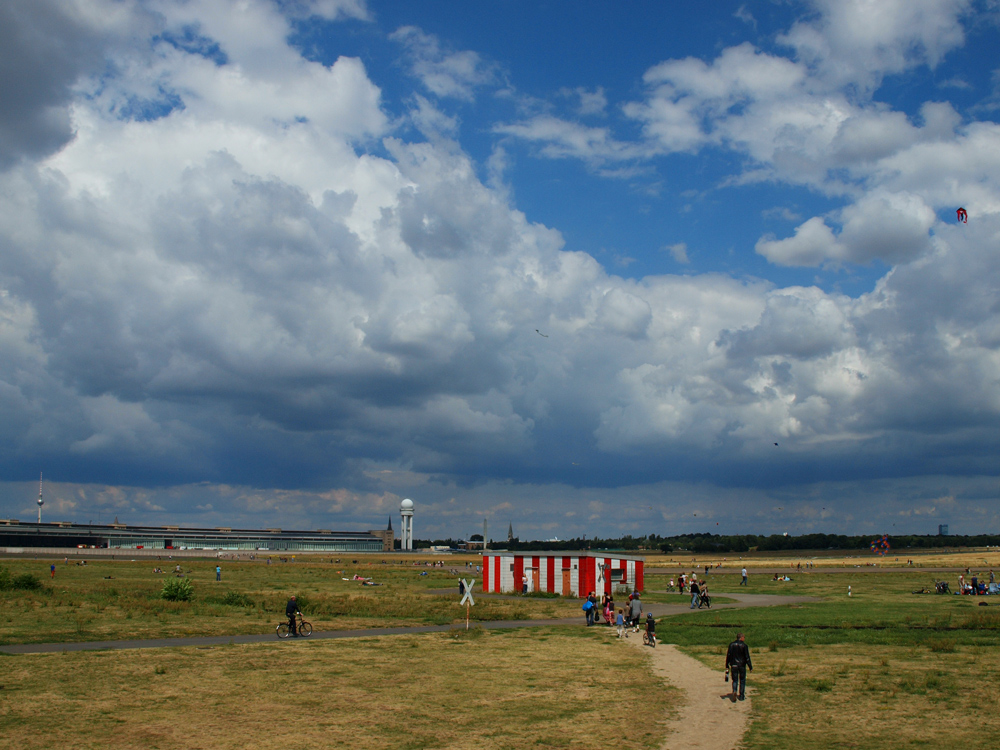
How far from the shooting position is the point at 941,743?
649 inches

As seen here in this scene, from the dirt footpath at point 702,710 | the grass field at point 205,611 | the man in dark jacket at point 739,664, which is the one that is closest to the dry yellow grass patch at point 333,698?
the dirt footpath at point 702,710

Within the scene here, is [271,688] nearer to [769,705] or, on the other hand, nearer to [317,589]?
[769,705]

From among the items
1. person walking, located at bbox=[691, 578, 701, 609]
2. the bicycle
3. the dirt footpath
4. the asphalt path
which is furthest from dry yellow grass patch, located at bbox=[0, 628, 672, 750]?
person walking, located at bbox=[691, 578, 701, 609]

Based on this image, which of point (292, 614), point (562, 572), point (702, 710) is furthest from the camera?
point (562, 572)

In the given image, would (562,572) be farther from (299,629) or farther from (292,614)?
(292,614)

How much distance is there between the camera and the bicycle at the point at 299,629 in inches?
1341

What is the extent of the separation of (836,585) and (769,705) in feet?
195

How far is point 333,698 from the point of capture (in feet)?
68.7

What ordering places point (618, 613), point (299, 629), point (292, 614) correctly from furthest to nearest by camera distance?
point (618, 613)
point (299, 629)
point (292, 614)

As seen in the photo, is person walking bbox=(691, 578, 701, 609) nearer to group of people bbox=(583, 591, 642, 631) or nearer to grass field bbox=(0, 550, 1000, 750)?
grass field bbox=(0, 550, 1000, 750)

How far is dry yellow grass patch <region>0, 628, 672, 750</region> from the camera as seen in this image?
667 inches

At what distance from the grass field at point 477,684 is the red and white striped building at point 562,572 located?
610 inches

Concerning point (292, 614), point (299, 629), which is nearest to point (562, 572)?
point (299, 629)

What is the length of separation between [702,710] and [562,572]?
40.1m
